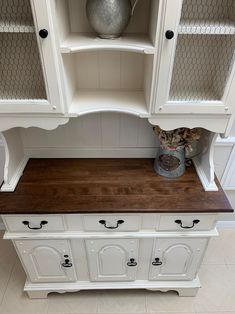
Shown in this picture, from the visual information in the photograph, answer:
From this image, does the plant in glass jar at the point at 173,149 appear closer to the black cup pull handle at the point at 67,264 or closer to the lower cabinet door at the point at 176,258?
the lower cabinet door at the point at 176,258

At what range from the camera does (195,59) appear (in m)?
0.97

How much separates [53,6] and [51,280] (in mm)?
1428

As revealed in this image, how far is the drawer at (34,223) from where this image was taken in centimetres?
116

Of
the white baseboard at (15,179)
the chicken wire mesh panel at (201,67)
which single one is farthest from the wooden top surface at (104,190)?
the chicken wire mesh panel at (201,67)

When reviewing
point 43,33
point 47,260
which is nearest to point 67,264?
point 47,260

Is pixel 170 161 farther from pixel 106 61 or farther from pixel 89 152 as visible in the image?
pixel 106 61

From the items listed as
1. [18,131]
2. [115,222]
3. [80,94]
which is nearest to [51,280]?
[115,222]

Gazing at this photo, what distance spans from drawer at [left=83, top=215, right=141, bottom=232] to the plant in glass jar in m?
0.32

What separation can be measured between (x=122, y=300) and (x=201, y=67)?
144 cm

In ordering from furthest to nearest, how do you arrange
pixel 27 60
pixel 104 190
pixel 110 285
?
pixel 110 285
pixel 104 190
pixel 27 60

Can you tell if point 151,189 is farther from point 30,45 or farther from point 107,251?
point 30,45

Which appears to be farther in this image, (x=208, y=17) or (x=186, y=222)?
(x=186, y=222)

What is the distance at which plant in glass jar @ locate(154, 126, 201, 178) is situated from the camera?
4.02 feet

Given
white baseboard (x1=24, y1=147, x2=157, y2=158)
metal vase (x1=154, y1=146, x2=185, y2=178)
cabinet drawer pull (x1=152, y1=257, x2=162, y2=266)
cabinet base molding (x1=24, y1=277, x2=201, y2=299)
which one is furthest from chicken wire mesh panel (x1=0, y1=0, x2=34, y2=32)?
cabinet base molding (x1=24, y1=277, x2=201, y2=299)
